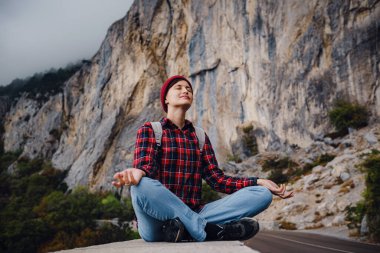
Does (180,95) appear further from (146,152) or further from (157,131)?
(146,152)

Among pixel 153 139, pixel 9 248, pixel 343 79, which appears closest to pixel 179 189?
pixel 153 139

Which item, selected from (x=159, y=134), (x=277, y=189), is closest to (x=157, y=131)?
(x=159, y=134)

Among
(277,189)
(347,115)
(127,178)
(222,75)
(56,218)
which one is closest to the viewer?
(127,178)

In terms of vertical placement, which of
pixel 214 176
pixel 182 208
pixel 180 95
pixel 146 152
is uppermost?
pixel 180 95

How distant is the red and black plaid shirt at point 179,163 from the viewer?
2.73m

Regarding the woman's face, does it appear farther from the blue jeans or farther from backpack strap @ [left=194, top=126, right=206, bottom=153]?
the blue jeans

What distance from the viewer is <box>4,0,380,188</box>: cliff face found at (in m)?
26.5

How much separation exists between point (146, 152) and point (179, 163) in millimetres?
286

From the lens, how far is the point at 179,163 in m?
2.82

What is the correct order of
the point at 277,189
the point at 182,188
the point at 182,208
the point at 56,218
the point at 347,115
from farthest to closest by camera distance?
the point at 56,218 → the point at 347,115 → the point at 182,188 → the point at 277,189 → the point at 182,208

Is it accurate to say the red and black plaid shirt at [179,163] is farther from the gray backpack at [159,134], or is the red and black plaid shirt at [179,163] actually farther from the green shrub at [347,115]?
the green shrub at [347,115]

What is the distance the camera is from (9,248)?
29531mm

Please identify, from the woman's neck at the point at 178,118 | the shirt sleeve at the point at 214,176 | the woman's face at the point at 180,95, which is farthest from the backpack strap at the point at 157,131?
the shirt sleeve at the point at 214,176

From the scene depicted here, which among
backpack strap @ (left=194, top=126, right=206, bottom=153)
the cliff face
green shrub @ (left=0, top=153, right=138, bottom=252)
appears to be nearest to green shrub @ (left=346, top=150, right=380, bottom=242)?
backpack strap @ (left=194, top=126, right=206, bottom=153)
